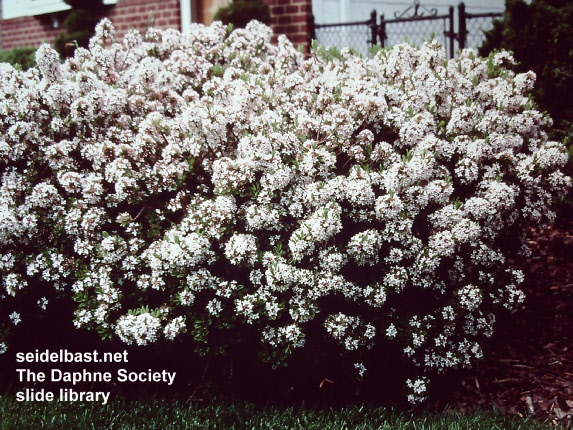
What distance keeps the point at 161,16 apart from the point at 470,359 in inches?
315

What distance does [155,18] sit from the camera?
26.2ft

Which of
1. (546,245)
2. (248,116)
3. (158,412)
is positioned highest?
(248,116)

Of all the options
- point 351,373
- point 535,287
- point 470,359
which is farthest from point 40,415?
point 535,287

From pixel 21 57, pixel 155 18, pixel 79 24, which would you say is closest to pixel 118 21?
pixel 79 24

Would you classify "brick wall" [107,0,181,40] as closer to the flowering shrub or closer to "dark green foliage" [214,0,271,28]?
"dark green foliage" [214,0,271,28]

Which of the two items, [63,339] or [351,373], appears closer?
[351,373]

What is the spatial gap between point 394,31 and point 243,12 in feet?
13.8

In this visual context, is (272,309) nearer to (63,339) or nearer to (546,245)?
(63,339)

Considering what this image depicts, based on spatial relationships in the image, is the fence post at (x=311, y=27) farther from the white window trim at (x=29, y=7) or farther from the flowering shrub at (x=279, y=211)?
the flowering shrub at (x=279, y=211)

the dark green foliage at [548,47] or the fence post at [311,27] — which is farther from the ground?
Result: the fence post at [311,27]

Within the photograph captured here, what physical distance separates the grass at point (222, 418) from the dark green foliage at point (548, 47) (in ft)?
10.3

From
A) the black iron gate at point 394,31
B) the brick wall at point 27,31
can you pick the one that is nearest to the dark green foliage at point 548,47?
the black iron gate at point 394,31

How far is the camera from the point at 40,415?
3498mm

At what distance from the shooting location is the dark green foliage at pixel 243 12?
9.02 meters
